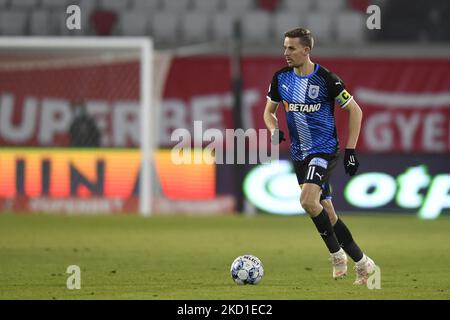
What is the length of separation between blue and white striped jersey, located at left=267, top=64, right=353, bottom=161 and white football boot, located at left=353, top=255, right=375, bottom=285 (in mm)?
926

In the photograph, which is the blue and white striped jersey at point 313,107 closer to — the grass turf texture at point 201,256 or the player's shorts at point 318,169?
the player's shorts at point 318,169

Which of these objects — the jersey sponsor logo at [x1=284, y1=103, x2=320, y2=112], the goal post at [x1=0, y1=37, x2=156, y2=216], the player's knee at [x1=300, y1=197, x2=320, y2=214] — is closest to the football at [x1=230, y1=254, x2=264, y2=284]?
the player's knee at [x1=300, y1=197, x2=320, y2=214]

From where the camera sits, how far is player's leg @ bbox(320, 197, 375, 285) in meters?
8.58

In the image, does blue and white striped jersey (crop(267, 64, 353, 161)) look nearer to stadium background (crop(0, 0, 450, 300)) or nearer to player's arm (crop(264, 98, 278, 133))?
player's arm (crop(264, 98, 278, 133))

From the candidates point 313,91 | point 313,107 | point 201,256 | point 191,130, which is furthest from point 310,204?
point 191,130

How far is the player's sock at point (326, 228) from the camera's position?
28.4 feet

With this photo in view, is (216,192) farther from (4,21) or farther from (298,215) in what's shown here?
(4,21)

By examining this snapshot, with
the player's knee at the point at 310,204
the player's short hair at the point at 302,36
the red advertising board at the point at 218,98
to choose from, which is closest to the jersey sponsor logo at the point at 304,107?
the player's short hair at the point at 302,36

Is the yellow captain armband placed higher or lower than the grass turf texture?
higher

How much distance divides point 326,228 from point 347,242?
0.21 metres

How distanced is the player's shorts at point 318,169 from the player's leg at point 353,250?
0.58 feet

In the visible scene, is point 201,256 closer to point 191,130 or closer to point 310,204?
point 310,204

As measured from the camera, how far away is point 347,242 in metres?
8.72
